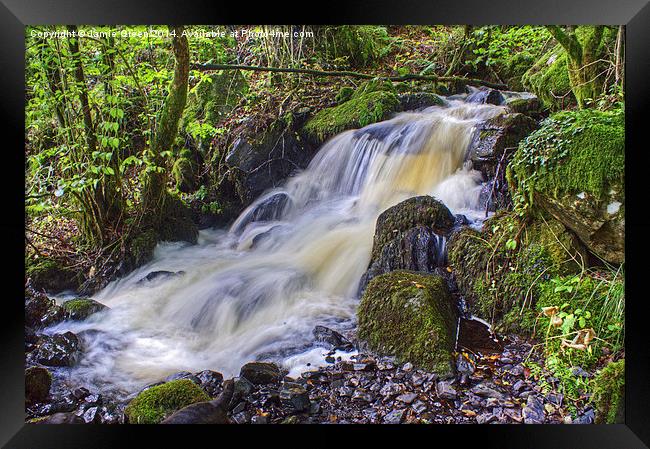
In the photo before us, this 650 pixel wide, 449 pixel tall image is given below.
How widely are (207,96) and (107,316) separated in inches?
60.2

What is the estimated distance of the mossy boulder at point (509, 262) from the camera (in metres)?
2.40

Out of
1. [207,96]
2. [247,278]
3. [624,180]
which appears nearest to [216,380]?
[247,278]

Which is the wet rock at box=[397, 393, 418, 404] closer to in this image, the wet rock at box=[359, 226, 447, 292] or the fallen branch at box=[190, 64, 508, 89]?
the wet rock at box=[359, 226, 447, 292]

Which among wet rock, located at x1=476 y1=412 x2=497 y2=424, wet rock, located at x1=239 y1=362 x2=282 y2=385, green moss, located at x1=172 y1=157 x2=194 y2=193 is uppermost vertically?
green moss, located at x1=172 y1=157 x2=194 y2=193

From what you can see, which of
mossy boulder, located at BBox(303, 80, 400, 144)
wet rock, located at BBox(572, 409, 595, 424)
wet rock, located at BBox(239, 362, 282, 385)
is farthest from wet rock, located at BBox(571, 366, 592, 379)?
mossy boulder, located at BBox(303, 80, 400, 144)

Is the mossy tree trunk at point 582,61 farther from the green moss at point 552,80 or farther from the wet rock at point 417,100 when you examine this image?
the wet rock at point 417,100

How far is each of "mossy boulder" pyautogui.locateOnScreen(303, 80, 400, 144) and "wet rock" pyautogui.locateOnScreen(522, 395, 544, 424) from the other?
6.15 ft

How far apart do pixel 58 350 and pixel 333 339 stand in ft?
5.36

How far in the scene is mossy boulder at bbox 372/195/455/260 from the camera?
103 inches

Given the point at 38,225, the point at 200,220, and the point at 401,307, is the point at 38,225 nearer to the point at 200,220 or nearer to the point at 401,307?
the point at 200,220

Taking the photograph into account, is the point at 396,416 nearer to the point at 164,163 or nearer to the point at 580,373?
the point at 580,373

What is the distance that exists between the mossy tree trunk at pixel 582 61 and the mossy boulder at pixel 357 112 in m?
0.98

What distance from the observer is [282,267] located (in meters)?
2.72
